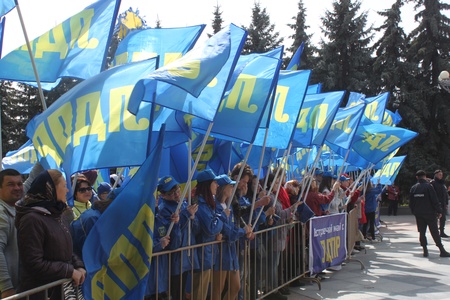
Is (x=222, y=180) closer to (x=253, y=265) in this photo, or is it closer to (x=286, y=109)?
(x=253, y=265)

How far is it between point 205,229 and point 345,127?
16.2 feet

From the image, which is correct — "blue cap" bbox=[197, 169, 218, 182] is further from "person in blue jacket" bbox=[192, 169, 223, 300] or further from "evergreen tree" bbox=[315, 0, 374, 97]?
"evergreen tree" bbox=[315, 0, 374, 97]

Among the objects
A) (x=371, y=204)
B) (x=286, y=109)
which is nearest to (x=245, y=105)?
(x=286, y=109)

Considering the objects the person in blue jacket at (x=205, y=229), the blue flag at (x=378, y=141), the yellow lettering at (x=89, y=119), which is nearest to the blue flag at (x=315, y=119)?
the blue flag at (x=378, y=141)

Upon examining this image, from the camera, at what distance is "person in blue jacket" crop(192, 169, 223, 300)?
5.23 meters

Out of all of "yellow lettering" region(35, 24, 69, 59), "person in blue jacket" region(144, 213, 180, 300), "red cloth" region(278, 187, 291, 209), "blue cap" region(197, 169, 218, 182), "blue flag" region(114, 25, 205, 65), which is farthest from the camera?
"red cloth" region(278, 187, 291, 209)

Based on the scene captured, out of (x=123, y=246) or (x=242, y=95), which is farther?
(x=242, y=95)

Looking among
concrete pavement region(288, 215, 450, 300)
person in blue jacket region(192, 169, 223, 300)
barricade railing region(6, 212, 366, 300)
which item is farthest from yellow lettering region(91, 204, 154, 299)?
concrete pavement region(288, 215, 450, 300)

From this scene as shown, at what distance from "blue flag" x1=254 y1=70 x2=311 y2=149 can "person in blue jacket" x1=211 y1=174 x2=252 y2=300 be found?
58.3 inches

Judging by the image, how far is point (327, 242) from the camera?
338 inches

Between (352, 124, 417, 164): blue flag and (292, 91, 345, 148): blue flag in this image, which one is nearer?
(292, 91, 345, 148): blue flag

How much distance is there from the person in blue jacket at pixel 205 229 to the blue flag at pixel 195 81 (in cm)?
84

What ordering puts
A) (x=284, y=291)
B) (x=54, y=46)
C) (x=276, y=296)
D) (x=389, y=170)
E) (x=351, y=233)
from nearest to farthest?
(x=54, y=46), (x=276, y=296), (x=284, y=291), (x=351, y=233), (x=389, y=170)

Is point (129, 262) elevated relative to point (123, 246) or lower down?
lower down
